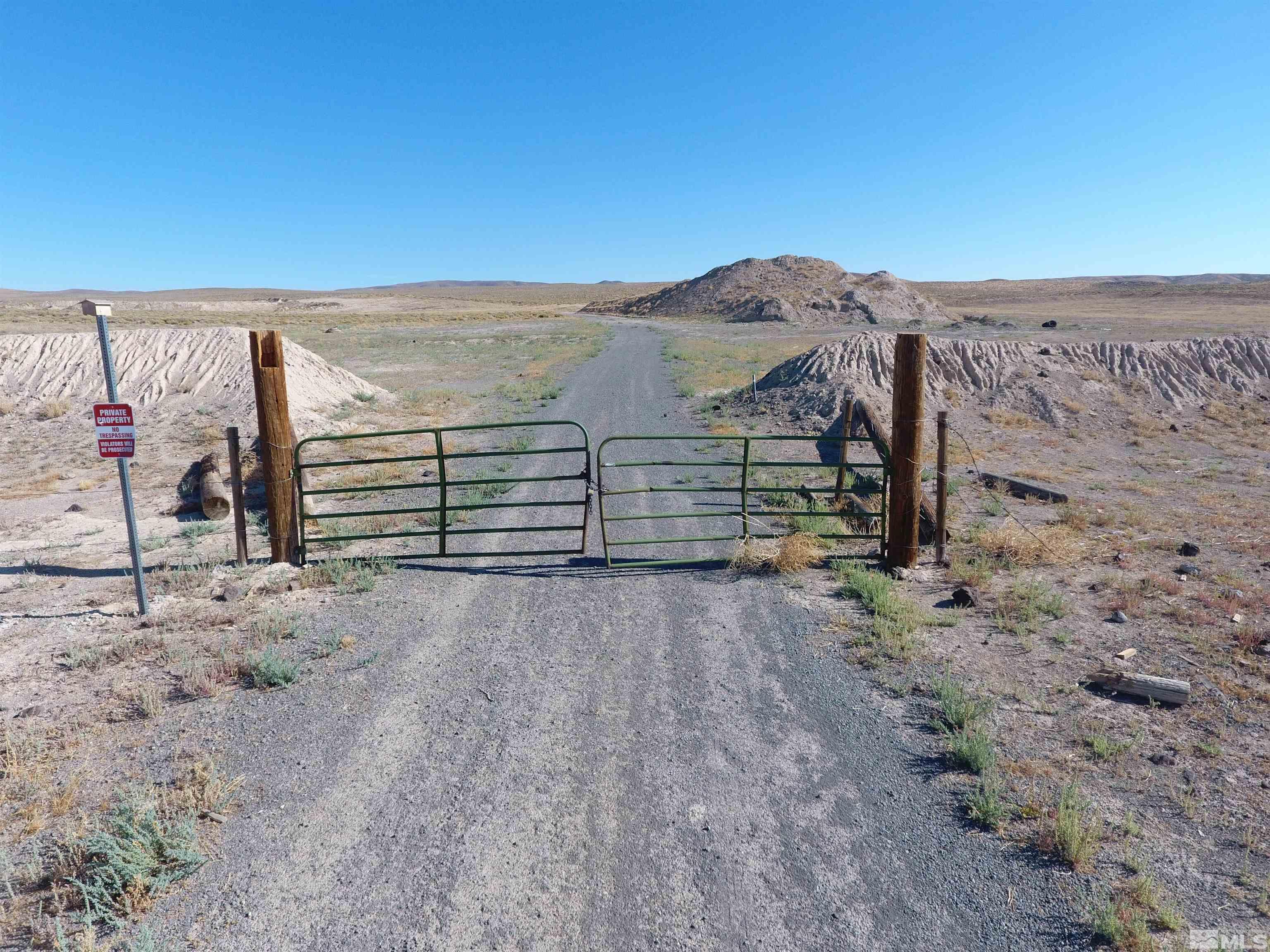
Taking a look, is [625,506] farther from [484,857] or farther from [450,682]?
[484,857]

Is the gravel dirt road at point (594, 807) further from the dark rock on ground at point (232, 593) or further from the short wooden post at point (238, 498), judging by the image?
the short wooden post at point (238, 498)

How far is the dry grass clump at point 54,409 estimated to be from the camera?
2019 cm

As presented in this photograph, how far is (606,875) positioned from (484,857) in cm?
69

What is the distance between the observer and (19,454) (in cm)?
1714

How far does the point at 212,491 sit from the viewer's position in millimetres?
11727

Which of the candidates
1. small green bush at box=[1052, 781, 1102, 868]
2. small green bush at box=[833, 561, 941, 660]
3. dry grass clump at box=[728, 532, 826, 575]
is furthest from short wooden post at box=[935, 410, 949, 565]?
small green bush at box=[1052, 781, 1102, 868]

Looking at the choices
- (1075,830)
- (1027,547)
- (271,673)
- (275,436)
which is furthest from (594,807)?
(1027,547)

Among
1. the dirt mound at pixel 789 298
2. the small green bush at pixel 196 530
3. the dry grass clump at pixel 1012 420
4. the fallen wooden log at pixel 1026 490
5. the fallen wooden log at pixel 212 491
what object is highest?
the dirt mound at pixel 789 298

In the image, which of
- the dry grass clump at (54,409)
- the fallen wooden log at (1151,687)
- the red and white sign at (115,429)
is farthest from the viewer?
the dry grass clump at (54,409)

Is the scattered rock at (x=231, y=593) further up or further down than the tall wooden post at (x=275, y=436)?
further down

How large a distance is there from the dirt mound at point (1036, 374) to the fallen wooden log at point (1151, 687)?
46.4 feet

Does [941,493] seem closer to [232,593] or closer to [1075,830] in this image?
[1075,830]

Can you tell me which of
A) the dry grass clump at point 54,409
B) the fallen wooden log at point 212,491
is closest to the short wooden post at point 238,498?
the fallen wooden log at point 212,491

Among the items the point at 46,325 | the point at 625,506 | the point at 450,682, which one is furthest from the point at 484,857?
the point at 46,325
